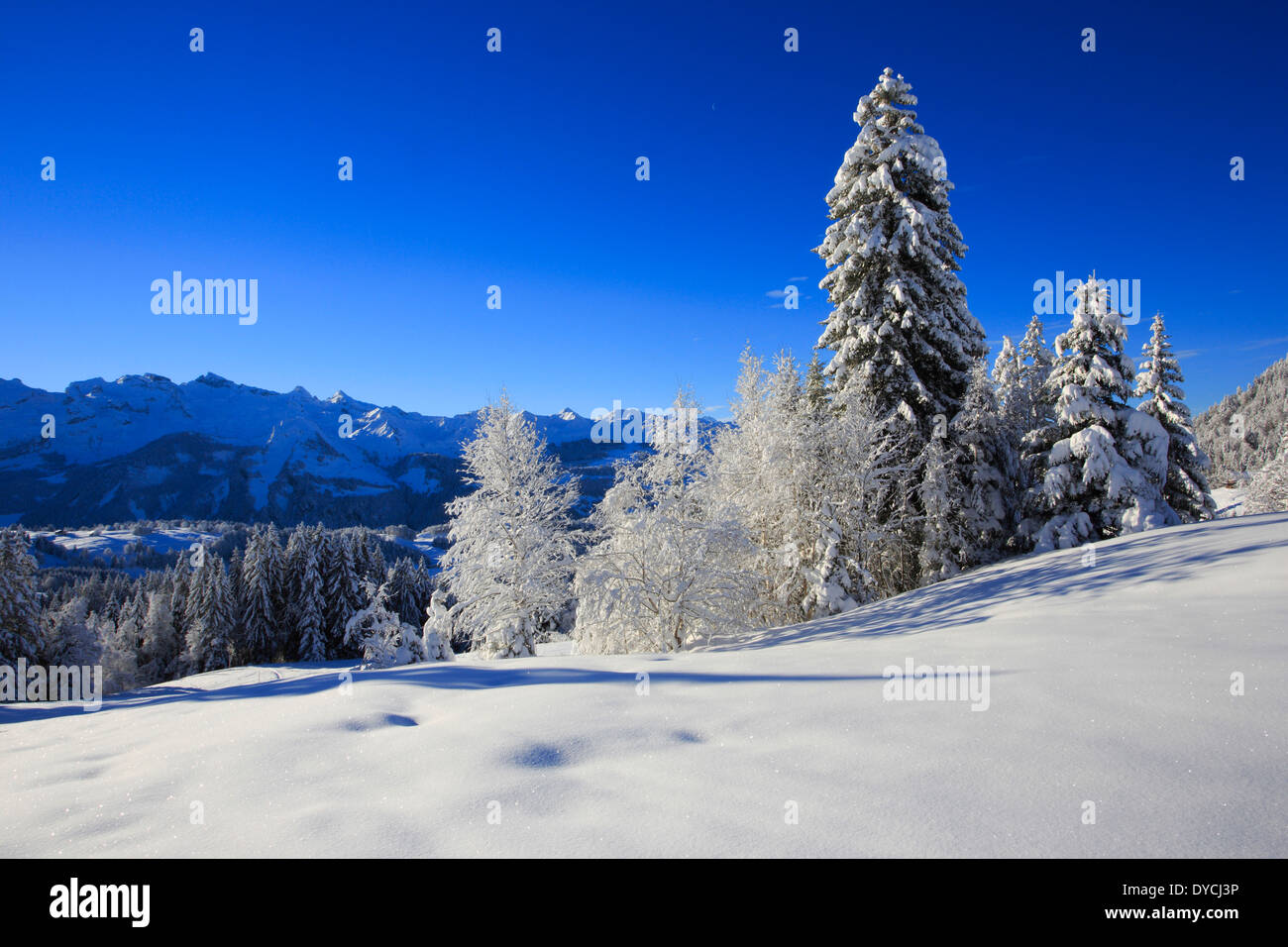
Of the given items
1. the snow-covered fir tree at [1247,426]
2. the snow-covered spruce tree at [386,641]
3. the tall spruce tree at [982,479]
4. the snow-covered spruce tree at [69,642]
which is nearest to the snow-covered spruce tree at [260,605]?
the snow-covered spruce tree at [69,642]

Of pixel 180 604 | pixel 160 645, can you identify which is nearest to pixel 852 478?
pixel 160 645

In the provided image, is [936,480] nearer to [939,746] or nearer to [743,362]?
[743,362]

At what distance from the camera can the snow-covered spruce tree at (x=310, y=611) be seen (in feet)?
167

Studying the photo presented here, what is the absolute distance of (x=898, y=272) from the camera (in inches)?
638

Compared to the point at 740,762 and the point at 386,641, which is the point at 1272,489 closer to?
the point at 740,762

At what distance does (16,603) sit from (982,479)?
38.1 m

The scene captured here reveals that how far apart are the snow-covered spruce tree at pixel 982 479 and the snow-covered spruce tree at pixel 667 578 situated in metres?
7.31

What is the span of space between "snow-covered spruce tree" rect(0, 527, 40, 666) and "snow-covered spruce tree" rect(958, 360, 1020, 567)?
120 ft

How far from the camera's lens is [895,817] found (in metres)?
2.44

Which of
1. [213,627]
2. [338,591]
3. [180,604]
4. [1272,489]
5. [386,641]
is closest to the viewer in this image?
[386,641]

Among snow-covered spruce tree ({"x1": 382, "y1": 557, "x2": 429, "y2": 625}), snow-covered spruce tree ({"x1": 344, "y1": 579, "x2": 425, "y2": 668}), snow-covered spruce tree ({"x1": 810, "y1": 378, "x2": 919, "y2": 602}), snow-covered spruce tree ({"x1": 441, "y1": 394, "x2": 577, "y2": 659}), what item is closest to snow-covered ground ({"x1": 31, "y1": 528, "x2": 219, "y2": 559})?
snow-covered spruce tree ({"x1": 382, "y1": 557, "x2": 429, "y2": 625})

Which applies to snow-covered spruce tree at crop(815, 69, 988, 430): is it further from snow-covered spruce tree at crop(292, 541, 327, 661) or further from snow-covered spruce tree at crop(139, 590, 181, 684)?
snow-covered spruce tree at crop(139, 590, 181, 684)

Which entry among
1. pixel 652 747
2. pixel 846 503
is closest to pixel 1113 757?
pixel 652 747

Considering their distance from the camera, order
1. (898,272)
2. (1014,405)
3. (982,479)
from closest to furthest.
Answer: (898,272) < (982,479) < (1014,405)
